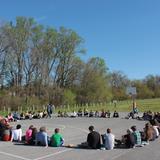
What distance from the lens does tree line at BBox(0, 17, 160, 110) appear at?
7188 centimetres

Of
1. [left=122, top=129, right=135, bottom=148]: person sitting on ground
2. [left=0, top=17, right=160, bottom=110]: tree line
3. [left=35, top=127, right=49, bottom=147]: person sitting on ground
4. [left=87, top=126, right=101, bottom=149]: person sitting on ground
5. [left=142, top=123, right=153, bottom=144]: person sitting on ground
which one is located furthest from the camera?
[left=0, top=17, right=160, bottom=110]: tree line

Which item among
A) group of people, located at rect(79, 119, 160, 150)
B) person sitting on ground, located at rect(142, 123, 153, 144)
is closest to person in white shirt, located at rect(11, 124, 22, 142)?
group of people, located at rect(79, 119, 160, 150)

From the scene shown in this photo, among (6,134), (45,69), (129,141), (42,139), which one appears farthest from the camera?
(45,69)

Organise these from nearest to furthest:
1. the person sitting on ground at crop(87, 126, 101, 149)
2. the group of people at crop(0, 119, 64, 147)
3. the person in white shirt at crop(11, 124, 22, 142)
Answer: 1. the person sitting on ground at crop(87, 126, 101, 149)
2. the group of people at crop(0, 119, 64, 147)
3. the person in white shirt at crop(11, 124, 22, 142)

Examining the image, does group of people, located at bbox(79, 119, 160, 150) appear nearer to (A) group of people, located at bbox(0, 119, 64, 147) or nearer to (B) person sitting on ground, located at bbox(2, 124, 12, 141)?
(A) group of people, located at bbox(0, 119, 64, 147)

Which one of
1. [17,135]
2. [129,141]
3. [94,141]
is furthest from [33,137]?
[129,141]

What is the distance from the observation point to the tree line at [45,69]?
71.9m

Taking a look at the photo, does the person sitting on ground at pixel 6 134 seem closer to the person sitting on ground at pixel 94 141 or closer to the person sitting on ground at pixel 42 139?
the person sitting on ground at pixel 42 139

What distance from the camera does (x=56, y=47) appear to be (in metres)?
81.9

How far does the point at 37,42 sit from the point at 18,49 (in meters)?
5.00

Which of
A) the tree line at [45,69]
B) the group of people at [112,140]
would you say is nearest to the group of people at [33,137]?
the group of people at [112,140]

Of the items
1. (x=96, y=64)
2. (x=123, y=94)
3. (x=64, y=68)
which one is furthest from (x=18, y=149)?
(x=123, y=94)

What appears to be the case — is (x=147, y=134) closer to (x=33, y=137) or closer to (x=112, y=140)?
(x=112, y=140)

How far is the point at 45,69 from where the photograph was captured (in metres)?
81.3
